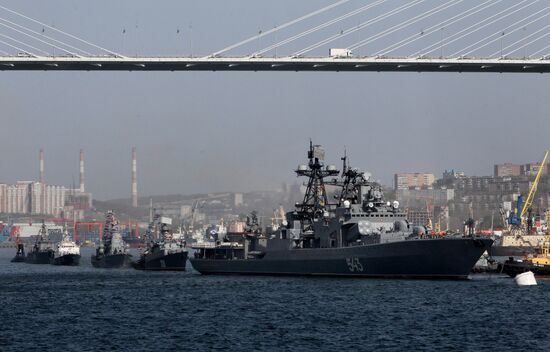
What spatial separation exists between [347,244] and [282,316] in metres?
19.7

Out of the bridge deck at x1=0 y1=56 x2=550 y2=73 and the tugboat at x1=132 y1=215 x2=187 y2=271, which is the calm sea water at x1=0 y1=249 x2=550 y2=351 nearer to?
the bridge deck at x1=0 y1=56 x2=550 y2=73

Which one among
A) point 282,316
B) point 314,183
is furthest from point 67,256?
point 282,316

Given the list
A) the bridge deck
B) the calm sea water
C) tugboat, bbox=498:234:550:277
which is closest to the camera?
the calm sea water

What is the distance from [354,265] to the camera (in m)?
57.4

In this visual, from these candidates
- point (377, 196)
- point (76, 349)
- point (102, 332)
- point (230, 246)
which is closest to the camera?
point (76, 349)

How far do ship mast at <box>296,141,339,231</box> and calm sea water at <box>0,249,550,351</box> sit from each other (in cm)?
961

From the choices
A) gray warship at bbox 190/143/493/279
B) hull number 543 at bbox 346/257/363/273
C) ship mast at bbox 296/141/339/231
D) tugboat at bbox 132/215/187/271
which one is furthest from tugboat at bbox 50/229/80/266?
hull number 543 at bbox 346/257/363/273

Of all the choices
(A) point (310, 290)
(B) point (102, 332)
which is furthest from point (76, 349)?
(A) point (310, 290)

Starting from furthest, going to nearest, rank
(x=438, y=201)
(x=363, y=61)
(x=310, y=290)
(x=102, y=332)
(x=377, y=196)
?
(x=438, y=201)
(x=363, y=61)
(x=377, y=196)
(x=310, y=290)
(x=102, y=332)

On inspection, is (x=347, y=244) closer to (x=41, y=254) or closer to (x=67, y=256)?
(x=67, y=256)

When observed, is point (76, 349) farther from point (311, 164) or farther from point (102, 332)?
point (311, 164)

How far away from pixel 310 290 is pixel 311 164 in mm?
18800

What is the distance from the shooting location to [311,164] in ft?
224

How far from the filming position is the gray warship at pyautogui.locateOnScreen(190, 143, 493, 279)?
177 ft
